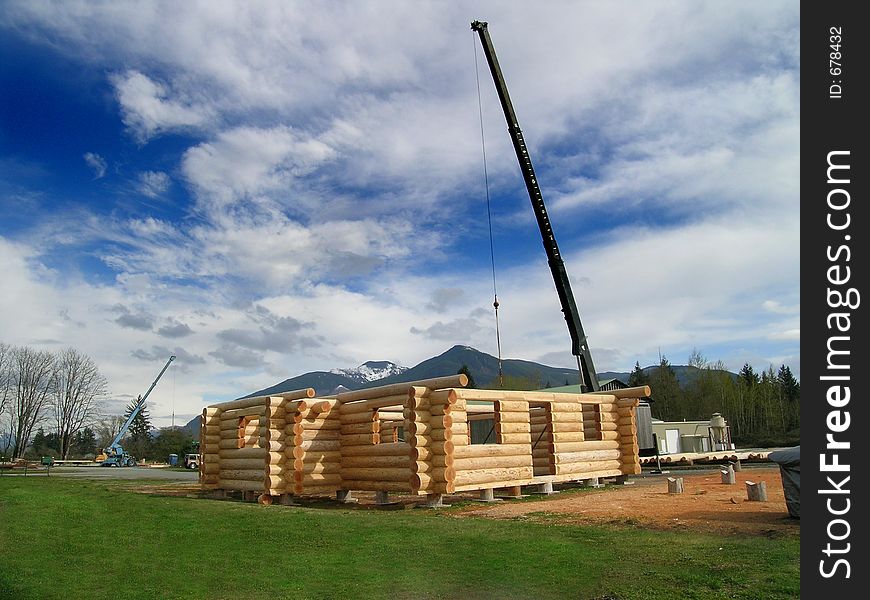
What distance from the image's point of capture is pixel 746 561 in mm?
6879

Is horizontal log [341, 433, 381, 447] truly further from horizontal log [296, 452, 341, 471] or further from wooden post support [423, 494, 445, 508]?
wooden post support [423, 494, 445, 508]

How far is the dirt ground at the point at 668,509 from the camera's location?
966 cm

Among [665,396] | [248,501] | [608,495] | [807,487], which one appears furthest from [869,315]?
[665,396]

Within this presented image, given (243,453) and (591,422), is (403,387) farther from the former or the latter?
(591,422)

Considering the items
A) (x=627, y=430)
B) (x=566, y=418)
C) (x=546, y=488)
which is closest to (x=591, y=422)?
(x=627, y=430)

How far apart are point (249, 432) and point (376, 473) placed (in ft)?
20.3

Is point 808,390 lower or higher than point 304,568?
higher

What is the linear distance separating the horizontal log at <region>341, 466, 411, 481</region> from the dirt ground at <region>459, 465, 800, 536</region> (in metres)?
1.78

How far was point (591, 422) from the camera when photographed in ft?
66.1

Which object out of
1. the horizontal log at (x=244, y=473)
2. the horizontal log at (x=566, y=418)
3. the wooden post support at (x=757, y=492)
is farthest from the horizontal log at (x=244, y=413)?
the wooden post support at (x=757, y=492)

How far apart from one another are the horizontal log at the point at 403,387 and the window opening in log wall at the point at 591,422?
682 centimetres

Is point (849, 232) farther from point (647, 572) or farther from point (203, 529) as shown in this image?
point (203, 529)

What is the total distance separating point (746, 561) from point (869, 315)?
10.2 ft

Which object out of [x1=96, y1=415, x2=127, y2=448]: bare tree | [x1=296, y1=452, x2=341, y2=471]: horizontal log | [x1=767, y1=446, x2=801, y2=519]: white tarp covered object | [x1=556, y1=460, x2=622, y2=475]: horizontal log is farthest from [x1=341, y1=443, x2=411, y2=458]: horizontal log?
[x1=96, y1=415, x2=127, y2=448]: bare tree
